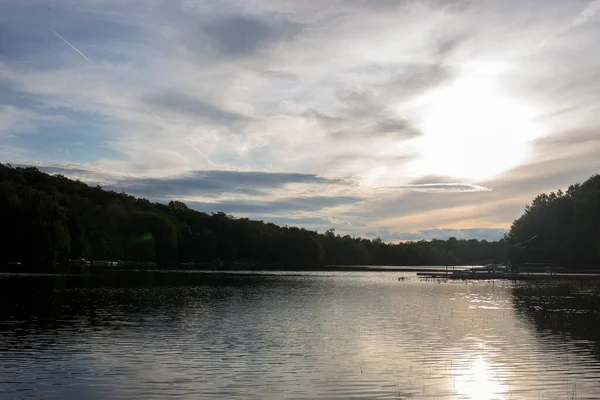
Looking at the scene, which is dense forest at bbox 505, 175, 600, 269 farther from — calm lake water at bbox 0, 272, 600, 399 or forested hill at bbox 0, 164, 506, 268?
forested hill at bbox 0, 164, 506, 268

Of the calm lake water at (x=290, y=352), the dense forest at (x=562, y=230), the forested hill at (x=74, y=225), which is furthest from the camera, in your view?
the dense forest at (x=562, y=230)

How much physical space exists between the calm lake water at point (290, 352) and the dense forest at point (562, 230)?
89.6 meters

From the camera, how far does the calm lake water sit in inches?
780

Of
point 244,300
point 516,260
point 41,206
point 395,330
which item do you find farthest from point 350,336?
point 516,260

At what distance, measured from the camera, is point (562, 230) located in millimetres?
135875

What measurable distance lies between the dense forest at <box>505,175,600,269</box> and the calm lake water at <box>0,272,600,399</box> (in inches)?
3529

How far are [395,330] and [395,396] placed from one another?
53.3ft

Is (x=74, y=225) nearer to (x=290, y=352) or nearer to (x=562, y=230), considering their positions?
(x=562, y=230)

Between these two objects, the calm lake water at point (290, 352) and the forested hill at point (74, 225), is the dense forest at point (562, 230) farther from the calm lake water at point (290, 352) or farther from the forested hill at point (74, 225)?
the forested hill at point (74, 225)

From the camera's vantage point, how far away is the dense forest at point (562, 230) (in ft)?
422

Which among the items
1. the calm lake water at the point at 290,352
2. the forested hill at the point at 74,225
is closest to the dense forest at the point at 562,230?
the calm lake water at the point at 290,352

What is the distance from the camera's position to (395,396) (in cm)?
1902

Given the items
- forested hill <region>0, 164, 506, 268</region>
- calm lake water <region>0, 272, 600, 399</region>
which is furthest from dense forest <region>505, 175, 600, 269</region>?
forested hill <region>0, 164, 506, 268</region>

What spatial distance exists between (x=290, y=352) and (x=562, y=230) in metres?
123
